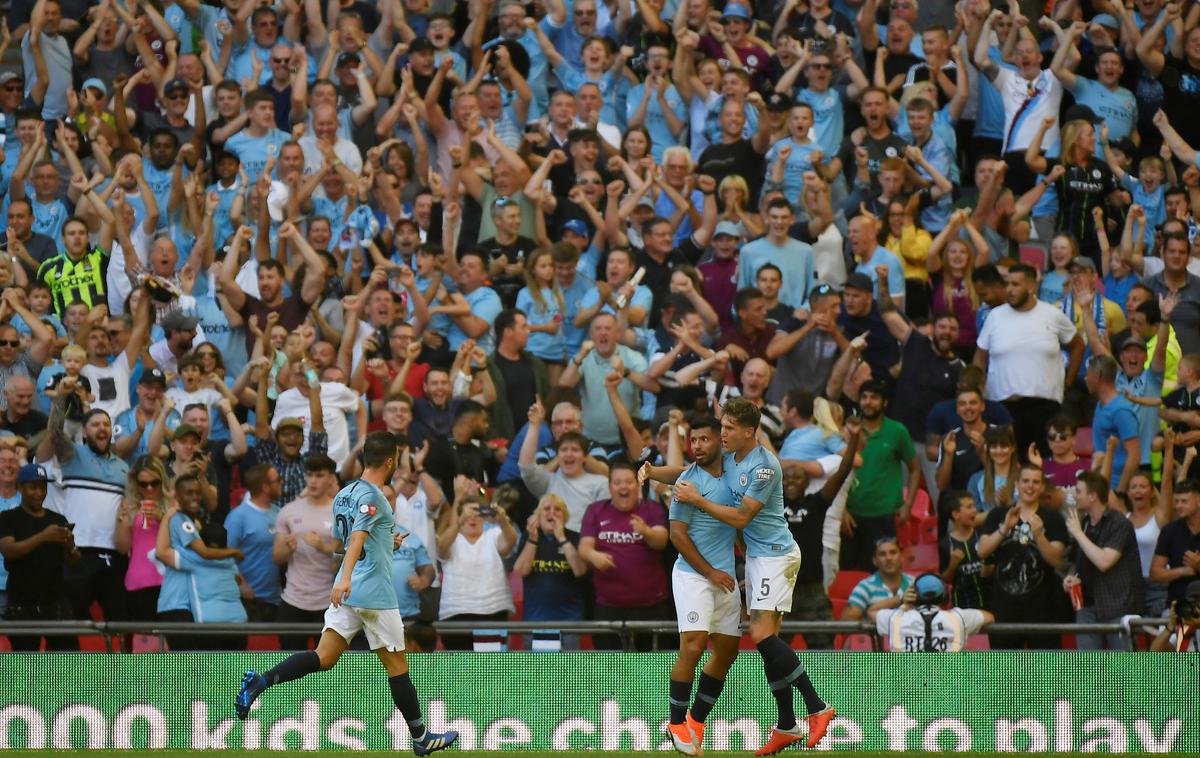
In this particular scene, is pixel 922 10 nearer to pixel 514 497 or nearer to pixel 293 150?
pixel 293 150

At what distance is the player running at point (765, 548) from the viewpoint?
11.5m

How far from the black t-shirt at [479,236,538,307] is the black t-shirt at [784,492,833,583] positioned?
408 cm

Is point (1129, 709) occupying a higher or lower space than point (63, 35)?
lower

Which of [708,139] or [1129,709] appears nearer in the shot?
[1129,709]

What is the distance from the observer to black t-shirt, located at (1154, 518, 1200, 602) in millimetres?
14844

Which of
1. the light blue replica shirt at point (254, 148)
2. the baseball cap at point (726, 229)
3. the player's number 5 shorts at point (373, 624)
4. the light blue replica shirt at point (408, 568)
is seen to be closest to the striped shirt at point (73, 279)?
the light blue replica shirt at point (254, 148)

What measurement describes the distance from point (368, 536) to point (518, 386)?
216 inches

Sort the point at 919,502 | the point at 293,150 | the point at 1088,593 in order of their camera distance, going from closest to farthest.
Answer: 1. the point at 1088,593
2. the point at 919,502
3. the point at 293,150

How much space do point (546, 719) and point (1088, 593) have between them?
4.46 metres

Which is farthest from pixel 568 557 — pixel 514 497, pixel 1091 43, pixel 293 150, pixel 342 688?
pixel 1091 43

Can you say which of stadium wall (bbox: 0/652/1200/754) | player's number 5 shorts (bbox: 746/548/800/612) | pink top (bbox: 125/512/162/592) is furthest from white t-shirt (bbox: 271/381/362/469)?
player's number 5 shorts (bbox: 746/548/800/612)

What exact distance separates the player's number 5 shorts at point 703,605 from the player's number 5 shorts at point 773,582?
0.45 ft

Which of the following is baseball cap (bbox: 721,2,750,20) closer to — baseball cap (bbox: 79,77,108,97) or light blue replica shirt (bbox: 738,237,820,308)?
light blue replica shirt (bbox: 738,237,820,308)

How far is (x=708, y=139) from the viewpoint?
781 inches
